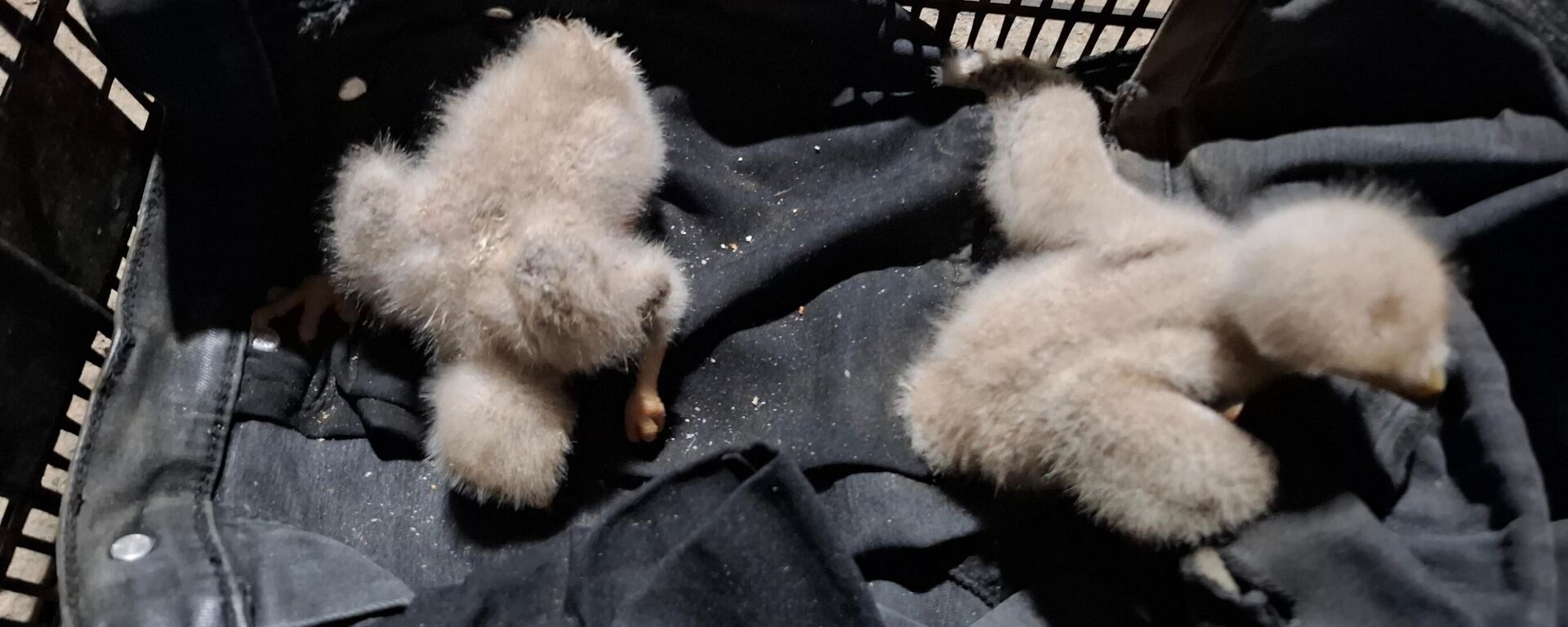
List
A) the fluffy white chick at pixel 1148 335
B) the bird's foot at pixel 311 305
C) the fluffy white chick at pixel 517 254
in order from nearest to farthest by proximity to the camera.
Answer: the fluffy white chick at pixel 1148 335
the fluffy white chick at pixel 517 254
the bird's foot at pixel 311 305

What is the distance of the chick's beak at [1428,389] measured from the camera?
555 millimetres

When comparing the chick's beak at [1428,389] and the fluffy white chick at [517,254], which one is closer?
the chick's beak at [1428,389]

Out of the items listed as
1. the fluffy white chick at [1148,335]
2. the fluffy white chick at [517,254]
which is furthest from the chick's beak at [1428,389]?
the fluffy white chick at [517,254]

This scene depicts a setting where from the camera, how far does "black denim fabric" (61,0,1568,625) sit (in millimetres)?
613

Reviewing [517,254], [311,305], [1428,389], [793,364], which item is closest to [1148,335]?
[1428,389]

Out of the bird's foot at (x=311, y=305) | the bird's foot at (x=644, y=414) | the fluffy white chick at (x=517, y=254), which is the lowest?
the bird's foot at (x=644, y=414)

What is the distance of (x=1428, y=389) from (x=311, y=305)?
81cm

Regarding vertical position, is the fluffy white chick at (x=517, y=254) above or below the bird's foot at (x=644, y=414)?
above

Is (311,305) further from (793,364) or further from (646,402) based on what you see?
(793,364)

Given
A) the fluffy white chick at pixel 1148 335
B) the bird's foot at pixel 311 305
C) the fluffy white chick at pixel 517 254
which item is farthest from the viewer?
the bird's foot at pixel 311 305

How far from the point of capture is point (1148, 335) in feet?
2.09

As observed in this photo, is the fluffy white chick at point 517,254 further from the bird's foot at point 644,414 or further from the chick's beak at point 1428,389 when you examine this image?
the chick's beak at point 1428,389

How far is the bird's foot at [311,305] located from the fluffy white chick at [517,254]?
7cm

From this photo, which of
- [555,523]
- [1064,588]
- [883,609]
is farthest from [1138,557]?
[555,523]
